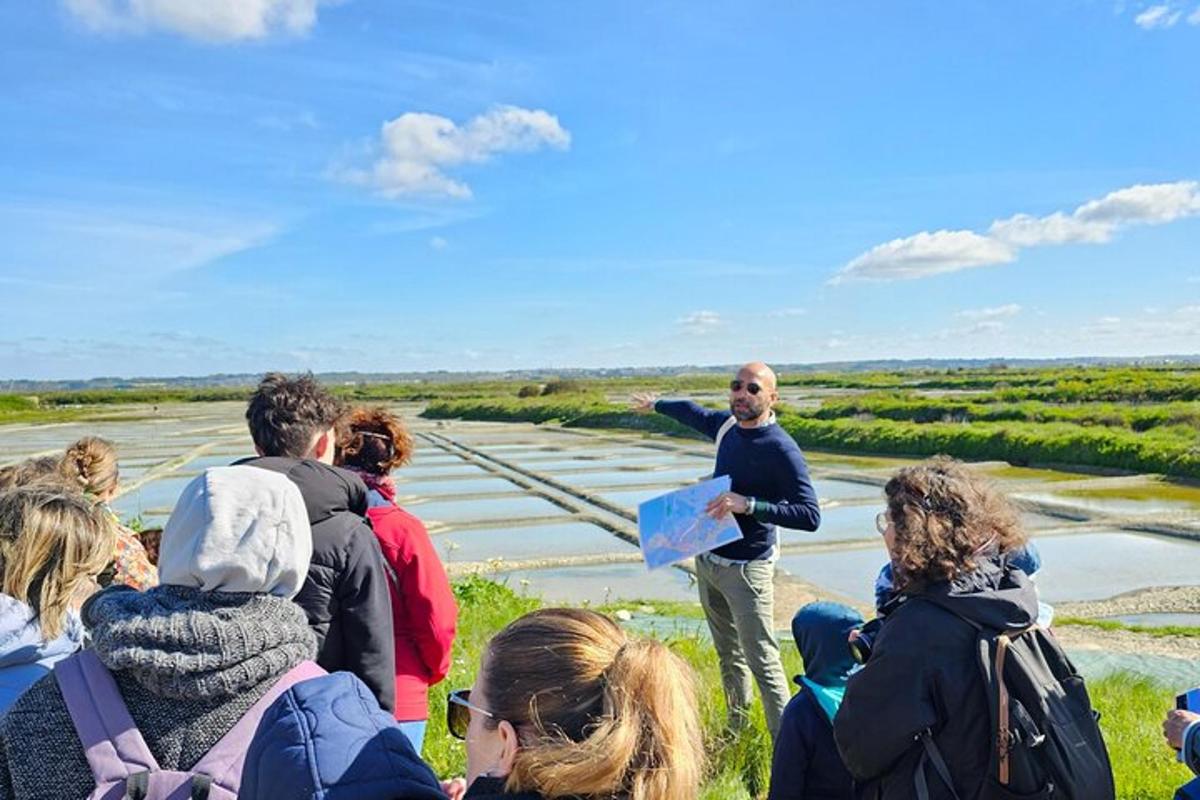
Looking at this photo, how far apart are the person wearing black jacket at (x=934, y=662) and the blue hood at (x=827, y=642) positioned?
0.36 meters

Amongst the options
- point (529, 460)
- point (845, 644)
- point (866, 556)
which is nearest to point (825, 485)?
point (866, 556)

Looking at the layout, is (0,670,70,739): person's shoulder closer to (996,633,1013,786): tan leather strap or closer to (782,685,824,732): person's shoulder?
(782,685,824,732): person's shoulder

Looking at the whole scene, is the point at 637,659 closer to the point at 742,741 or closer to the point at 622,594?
the point at 742,741

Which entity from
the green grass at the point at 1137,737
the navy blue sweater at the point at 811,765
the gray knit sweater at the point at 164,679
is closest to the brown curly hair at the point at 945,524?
the navy blue sweater at the point at 811,765

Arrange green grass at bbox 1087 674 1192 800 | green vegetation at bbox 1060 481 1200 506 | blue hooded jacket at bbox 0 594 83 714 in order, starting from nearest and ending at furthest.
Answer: blue hooded jacket at bbox 0 594 83 714 → green grass at bbox 1087 674 1192 800 → green vegetation at bbox 1060 481 1200 506

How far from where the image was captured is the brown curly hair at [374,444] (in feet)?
10.3

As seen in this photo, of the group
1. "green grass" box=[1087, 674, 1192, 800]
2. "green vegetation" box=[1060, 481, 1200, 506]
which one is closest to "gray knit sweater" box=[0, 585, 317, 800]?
"green grass" box=[1087, 674, 1192, 800]

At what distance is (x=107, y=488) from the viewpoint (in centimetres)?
380

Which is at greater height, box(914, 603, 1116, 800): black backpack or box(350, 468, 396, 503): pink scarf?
box(350, 468, 396, 503): pink scarf

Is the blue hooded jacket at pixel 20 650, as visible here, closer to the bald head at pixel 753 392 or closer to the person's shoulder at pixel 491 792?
the person's shoulder at pixel 491 792

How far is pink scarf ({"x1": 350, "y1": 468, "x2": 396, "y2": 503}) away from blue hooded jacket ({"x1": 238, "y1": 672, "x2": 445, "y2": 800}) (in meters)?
1.61

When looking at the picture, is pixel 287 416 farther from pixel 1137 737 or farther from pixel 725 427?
pixel 1137 737

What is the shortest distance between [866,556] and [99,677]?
10.3 m

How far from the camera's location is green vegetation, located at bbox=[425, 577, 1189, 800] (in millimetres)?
3818
